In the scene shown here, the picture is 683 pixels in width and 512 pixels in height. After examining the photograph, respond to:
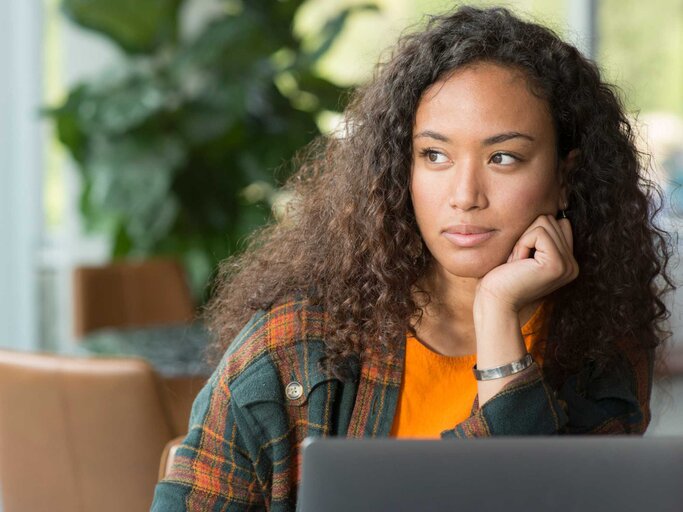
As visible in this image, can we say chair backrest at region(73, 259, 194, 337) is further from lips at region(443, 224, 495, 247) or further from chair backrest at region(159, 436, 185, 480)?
lips at region(443, 224, 495, 247)

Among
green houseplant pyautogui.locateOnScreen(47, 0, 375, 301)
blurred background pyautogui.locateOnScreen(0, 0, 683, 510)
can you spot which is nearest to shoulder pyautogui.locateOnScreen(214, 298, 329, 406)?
blurred background pyautogui.locateOnScreen(0, 0, 683, 510)

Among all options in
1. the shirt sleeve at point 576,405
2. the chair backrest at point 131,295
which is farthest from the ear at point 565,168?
the chair backrest at point 131,295

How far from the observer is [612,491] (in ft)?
2.81

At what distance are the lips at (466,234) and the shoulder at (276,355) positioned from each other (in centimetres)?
21

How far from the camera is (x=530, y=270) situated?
1393 millimetres

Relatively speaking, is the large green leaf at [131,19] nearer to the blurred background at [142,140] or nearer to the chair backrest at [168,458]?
the blurred background at [142,140]

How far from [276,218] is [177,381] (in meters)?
0.87

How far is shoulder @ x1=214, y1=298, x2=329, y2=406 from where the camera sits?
137 cm

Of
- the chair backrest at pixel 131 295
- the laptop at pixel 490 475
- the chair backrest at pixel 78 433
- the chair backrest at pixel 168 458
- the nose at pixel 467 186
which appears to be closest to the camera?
the laptop at pixel 490 475

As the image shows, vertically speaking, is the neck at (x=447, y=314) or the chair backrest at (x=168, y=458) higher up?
the neck at (x=447, y=314)

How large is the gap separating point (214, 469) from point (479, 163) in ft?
1.67

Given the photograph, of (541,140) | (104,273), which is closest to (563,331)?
(541,140)

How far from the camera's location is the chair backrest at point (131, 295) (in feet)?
11.1

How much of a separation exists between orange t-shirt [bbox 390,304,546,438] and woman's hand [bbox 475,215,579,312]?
0.11 meters
